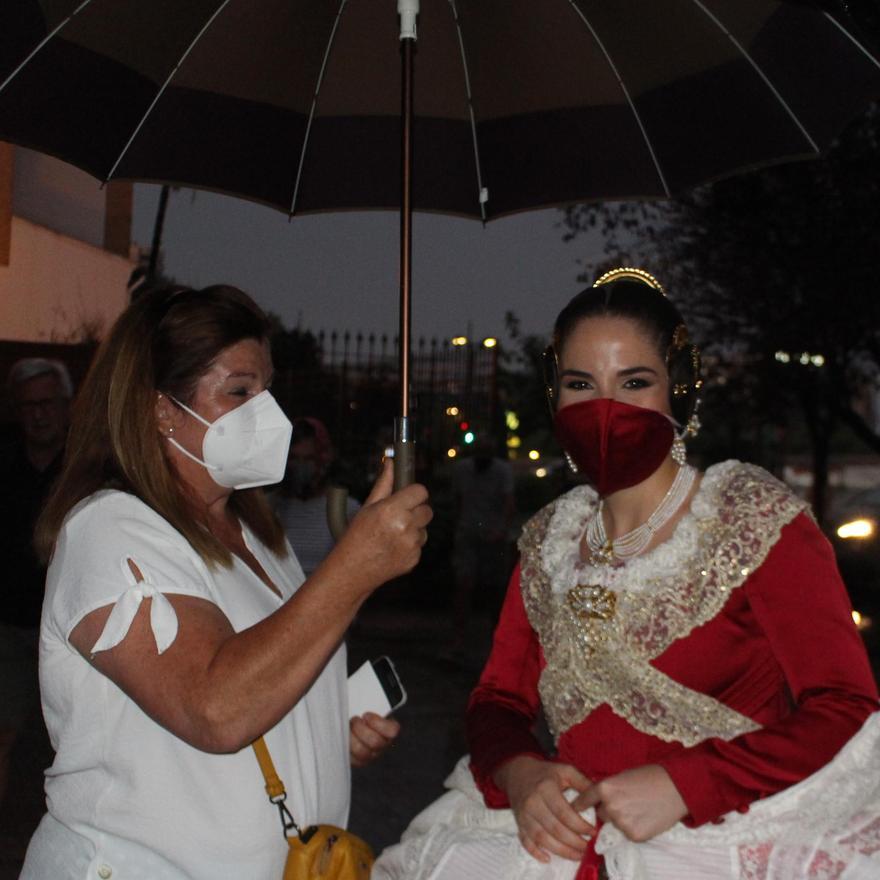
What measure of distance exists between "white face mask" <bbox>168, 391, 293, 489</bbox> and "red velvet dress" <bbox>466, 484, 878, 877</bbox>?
77 centimetres

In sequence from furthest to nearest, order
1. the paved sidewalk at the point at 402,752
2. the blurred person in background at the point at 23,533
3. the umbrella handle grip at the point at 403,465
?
the paved sidewalk at the point at 402,752
the blurred person in background at the point at 23,533
the umbrella handle grip at the point at 403,465

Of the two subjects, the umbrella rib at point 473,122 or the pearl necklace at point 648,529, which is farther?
the umbrella rib at point 473,122

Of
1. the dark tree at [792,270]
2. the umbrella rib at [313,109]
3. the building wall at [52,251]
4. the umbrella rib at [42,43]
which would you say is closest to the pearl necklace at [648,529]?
the umbrella rib at [313,109]

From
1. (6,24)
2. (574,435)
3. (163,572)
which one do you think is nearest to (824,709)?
(574,435)

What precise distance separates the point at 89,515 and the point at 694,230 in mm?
15946

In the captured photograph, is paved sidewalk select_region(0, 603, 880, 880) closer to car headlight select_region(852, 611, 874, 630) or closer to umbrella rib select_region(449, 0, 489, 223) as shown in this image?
car headlight select_region(852, 611, 874, 630)

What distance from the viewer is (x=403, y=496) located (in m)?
2.15

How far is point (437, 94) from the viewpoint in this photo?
3254mm

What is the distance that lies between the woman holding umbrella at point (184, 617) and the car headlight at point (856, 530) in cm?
1365

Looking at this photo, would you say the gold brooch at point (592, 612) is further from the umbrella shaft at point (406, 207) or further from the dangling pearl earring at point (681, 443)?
the umbrella shaft at point (406, 207)

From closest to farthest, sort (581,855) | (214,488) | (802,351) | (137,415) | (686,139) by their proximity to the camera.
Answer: (581,855)
(137,415)
(214,488)
(686,139)
(802,351)

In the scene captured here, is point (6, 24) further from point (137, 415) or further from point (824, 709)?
point (824, 709)

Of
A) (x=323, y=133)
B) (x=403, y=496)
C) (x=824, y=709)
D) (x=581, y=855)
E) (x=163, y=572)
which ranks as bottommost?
(x=581, y=855)

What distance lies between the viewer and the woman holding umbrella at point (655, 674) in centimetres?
220
